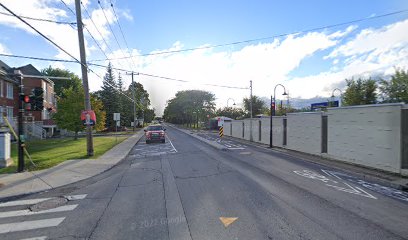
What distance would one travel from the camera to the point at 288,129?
888 inches

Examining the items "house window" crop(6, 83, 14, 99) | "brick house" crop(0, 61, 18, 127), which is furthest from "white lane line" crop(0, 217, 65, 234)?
"house window" crop(6, 83, 14, 99)

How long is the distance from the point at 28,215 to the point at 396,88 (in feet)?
126

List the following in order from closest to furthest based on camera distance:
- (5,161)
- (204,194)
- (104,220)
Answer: (104,220), (204,194), (5,161)

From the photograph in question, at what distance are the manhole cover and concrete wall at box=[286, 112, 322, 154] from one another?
14628 mm

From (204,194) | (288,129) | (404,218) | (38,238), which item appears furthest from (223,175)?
(288,129)

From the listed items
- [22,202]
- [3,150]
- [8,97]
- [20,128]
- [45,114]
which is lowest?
[22,202]

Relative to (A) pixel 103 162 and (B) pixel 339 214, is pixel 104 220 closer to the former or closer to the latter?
(B) pixel 339 214

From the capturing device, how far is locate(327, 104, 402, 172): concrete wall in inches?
479

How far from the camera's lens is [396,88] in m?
34.4

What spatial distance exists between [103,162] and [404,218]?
41.9 feet

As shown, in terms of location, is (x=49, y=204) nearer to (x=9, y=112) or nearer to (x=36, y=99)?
(x=36, y=99)

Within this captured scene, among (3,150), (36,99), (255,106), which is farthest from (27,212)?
(255,106)

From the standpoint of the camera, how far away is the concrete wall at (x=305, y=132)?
18.2 m

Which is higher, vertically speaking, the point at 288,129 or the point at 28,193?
the point at 288,129
